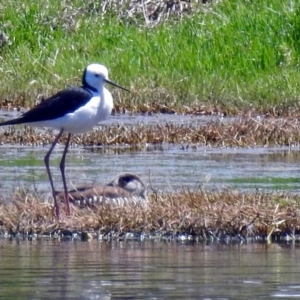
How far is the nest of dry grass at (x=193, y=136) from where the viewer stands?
48.8ft

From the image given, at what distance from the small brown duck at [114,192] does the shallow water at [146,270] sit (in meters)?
0.88

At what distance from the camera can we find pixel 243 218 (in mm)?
9297

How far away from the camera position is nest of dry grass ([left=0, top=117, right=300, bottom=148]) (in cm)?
1487

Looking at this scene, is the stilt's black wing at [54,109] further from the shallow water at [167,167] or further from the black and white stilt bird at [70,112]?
→ the shallow water at [167,167]

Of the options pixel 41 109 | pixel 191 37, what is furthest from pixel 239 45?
pixel 41 109

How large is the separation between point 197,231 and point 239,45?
9732mm

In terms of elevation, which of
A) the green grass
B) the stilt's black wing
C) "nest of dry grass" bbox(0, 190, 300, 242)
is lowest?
"nest of dry grass" bbox(0, 190, 300, 242)

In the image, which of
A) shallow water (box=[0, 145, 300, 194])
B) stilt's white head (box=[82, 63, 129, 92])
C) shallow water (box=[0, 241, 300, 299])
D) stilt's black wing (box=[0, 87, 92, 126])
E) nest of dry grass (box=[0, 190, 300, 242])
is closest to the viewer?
shallow water (box=[0, 241, 300, 299])

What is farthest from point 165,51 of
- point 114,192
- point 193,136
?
point 114,192

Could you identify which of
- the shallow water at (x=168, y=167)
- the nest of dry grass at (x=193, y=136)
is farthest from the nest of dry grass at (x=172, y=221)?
the nest of dry grass at (x=193, y=136)

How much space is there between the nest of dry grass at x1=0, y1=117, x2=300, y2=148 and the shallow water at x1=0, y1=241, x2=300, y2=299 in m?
5.80

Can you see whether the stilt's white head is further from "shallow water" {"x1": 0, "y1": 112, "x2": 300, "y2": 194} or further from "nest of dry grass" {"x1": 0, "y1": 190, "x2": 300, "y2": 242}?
"nest of dry grass" {"x1": 0, "y1": 190, "x2": 300, "y2": 242}

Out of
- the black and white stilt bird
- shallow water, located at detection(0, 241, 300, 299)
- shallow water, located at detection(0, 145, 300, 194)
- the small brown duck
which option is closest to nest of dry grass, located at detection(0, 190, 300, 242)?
shallow water, located at detection(0, 241, 300, 299)

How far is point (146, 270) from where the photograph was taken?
308 inches
